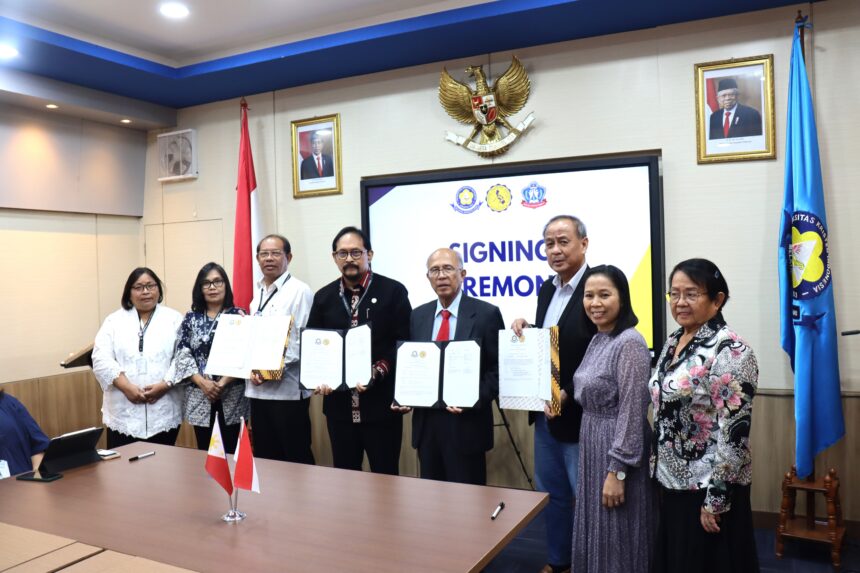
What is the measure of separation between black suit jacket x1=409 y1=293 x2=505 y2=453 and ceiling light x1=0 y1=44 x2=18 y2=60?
10.4 ft

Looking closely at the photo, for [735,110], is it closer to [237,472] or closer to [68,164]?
[237,472]

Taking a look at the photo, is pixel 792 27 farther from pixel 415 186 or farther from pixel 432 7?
pixel 415 186

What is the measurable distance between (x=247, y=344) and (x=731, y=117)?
3.03 m

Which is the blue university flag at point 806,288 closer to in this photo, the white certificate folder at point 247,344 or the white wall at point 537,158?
the white wall at point 537,158

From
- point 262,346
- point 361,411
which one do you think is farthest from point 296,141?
point 361,411

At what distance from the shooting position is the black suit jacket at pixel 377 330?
3.34m

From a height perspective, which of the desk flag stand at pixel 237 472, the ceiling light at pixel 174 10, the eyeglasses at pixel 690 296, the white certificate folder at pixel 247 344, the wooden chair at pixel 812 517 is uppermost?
the ceiling light at pixel 174 10

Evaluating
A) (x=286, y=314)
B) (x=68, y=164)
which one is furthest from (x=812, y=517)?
(x=68, y=164)

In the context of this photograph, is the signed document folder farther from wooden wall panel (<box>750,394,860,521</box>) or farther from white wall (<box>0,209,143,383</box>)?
white wall (<box>0,209,143,383</box>)

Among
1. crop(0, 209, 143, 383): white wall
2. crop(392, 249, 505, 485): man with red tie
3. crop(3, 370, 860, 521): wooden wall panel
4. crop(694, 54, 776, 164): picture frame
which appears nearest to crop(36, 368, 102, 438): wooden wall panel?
crop(3, 370, 860, 521): wooden wall panel

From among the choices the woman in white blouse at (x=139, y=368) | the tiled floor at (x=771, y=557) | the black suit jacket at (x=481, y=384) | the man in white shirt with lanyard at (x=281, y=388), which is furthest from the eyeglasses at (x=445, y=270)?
the woman in white blouse at (x=139, y=368)

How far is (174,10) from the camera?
406 cm

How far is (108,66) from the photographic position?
443cm

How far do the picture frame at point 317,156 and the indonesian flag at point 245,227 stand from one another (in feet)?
1.13
